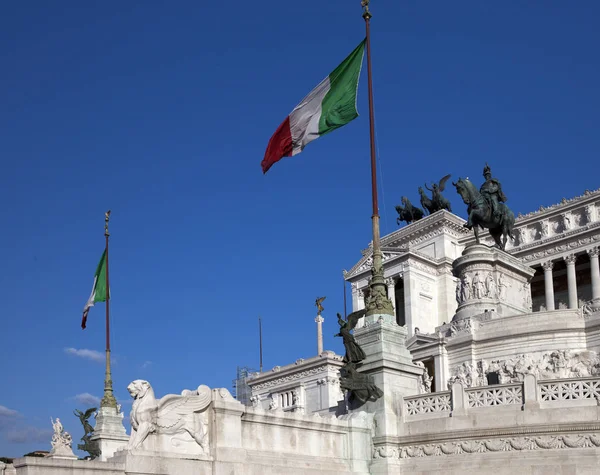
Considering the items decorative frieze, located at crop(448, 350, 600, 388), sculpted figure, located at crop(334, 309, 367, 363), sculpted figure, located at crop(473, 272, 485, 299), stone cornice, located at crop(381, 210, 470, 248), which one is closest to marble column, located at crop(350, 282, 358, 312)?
→ stone cornice, located at crop(381, 210, 470, 248)

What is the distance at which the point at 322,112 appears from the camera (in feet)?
88.0

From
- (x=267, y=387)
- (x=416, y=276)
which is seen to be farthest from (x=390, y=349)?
(x=416, y=276)

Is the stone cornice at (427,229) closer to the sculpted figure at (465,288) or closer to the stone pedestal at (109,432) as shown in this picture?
the sculpted figure at (465,288)

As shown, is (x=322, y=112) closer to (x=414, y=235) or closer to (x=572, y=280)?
(x=572, y=280)

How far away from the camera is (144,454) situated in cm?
1755

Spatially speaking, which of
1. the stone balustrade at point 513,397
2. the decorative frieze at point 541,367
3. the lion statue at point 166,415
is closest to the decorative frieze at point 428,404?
the stone balustrade at point 513,397

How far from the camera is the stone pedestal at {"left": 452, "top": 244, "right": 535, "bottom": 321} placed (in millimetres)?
45594

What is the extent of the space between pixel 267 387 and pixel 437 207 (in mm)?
30480

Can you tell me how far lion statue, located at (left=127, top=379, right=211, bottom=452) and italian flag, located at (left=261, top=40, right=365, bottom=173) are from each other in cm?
1094

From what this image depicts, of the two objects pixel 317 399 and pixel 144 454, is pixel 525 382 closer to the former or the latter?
pixel 144 454

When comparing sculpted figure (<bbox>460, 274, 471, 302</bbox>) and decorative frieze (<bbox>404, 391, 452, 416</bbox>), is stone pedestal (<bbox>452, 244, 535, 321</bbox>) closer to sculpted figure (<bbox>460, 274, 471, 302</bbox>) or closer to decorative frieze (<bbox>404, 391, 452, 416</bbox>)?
sculpted figure (<bbox>460, 274, 471, 302</bbox>)

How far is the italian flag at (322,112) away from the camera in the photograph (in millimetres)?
26359

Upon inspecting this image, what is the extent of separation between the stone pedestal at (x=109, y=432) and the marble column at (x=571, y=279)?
149 feet

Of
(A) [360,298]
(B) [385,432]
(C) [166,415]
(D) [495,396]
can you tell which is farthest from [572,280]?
(C) [166,415]
